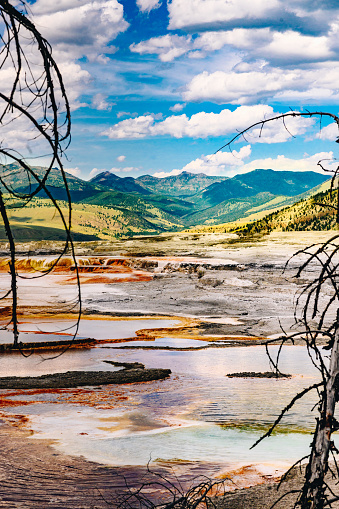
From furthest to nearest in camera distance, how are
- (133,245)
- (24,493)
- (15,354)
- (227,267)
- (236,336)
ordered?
(133,245) → (227,267) → (236,336) → (15,354) → (24,493)

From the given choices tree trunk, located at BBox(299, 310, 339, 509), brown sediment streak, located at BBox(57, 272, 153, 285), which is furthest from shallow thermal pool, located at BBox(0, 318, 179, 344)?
tree trunk, located at BBox(299, 310, 339, 509)

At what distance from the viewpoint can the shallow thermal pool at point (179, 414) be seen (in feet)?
33.2

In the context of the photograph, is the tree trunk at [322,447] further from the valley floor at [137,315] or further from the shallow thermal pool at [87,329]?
the shallow thermal pool at [87,329]

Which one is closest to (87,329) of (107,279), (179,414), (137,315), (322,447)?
(137,315)

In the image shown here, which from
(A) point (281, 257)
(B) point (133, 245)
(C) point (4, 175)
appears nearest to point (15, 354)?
(C) point (4, 175)

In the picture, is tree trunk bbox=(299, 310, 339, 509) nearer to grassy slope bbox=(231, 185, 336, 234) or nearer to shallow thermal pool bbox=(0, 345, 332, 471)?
shallow thermal pool bbox=(0, 345, 332, 471)

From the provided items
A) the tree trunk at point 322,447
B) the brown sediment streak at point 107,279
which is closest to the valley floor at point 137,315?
the brown sediment streak at point 107,279

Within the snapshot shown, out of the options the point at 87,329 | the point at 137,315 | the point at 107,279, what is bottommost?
the point at 87,329

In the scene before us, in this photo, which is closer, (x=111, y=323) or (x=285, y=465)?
(x=285, y=465)

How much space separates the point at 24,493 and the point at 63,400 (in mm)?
5039

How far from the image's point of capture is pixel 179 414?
1231 centimetres

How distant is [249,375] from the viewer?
15.4m

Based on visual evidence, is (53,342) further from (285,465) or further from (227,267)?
(227,267)

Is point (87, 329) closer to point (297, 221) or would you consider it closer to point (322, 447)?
point (322, 447)
